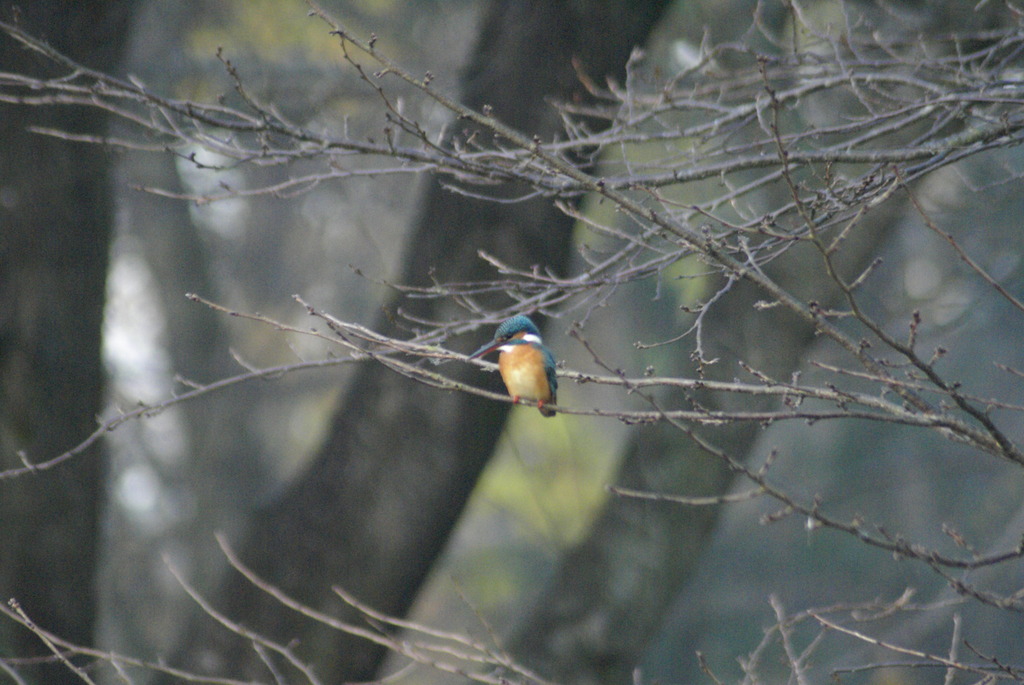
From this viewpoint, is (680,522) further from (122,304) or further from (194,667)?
(122,304)

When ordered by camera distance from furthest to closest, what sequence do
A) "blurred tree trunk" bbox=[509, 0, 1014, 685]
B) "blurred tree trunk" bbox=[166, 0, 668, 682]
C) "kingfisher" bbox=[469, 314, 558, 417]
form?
"blurred tree trunk" bbox=[509, 0, 1014, 685]
"blurred tree trunk" bbox=[166, 0, 668, 682]
"kingfisher" bbox=[469, 314, 558, 417]

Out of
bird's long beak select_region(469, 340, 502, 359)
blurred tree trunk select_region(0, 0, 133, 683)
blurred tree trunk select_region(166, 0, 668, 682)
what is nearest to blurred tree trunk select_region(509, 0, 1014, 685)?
blurred tree trunk select_region(166, 0, 668, 682)

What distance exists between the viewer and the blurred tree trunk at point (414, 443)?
382cm

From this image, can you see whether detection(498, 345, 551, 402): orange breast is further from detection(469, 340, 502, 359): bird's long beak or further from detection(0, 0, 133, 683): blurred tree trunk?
detection(0, 0, 133, 683): blurred tree trunk

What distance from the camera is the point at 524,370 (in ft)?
10.0

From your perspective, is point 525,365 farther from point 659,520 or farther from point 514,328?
point 659,520

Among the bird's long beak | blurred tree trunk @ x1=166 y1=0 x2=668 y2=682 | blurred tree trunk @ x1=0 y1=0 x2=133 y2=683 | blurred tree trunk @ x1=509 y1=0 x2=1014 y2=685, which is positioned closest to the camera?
the bird's long beak

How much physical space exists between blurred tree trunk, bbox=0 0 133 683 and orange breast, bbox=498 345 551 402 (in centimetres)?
177

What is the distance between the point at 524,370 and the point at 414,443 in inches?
39.6

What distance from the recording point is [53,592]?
11.9ft

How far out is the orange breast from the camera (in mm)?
3055

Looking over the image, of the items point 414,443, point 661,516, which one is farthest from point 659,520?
point 414,443

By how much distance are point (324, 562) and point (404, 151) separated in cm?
227

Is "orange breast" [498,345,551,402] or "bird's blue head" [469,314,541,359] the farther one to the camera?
"orange breast" [498,345,551,402]
